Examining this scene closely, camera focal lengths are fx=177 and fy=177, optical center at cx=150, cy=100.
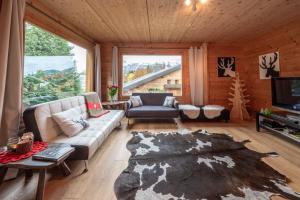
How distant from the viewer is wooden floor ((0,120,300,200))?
67.4 inches

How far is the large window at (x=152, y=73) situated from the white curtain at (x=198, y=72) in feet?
1.36

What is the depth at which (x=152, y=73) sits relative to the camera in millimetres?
5746

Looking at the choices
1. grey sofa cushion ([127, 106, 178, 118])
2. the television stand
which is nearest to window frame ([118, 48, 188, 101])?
grey sofa cushion ([127, 106, 178, 118])

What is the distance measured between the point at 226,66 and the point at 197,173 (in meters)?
4.28

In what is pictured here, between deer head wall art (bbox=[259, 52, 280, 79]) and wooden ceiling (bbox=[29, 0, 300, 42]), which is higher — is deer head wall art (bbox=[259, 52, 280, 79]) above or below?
below

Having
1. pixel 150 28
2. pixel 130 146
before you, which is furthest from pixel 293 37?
pixel 130 146

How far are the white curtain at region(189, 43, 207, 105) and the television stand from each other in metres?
1.86

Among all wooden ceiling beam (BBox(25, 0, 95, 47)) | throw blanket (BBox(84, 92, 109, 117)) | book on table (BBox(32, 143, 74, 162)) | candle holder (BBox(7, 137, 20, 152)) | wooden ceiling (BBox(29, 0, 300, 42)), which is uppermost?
wooden ceiling (BBox(29, 0, 300, 42))

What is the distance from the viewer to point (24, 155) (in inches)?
65.6

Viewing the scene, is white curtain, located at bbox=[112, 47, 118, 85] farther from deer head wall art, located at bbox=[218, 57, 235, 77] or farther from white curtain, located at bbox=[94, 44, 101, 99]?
deer head wall art, located at bbox=[218, 57, 235, 77]

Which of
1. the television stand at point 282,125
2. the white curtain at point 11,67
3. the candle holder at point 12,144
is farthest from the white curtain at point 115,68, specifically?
the television stand at point 282,125

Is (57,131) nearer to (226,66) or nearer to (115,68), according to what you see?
(115,68)

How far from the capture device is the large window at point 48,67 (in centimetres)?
263

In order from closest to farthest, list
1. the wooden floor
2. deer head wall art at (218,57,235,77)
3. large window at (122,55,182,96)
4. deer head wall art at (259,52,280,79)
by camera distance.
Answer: the wooden floor
deer head wall art at (259,52,280,79)
deer head wall art at (218,57,235,77)
large window at (122,55,182,96)
